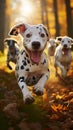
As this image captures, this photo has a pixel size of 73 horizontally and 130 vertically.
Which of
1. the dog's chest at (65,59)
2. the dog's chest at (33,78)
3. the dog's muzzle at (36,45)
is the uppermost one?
the dog's chest at (65,59)

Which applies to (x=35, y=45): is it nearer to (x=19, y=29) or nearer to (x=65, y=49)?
(x=19, y=29)

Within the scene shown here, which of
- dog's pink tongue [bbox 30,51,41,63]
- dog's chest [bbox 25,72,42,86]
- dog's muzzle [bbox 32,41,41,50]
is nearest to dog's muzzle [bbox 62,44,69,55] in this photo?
dog's chest [bbox 25,72,42,86]

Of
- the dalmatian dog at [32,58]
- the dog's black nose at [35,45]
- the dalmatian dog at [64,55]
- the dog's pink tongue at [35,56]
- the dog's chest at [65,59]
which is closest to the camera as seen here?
the dog's black nose at [35,45]

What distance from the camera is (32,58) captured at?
25.0ft

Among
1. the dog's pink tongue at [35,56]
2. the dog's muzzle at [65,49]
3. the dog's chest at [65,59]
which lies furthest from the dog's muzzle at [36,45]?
the dog's chest at [65,59]

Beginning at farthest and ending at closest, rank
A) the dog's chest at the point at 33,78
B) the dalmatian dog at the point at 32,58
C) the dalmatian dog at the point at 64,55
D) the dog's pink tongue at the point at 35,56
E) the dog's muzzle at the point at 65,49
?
the dalmatian dog at the point at 64,55 → the dog's muzzle at the point at 65,49 → the dog's chest at the point at 33,78 → the dog's pink tongue at the point at 35,56 → the dalmatian dog at the point at 32,58

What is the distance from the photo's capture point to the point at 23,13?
59.1m

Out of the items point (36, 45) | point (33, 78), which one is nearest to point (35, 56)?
point (36, 45)

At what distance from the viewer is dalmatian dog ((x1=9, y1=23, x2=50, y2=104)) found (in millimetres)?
7403

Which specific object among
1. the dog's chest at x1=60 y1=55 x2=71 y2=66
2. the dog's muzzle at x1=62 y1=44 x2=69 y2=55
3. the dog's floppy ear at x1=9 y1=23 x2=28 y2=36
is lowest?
the dog's floppy ear at x1=9 y1=23 x2=28 y2=36

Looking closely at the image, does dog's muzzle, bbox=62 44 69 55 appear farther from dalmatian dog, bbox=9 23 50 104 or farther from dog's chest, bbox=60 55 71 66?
dalmatian dog, bbox=9 23 50 104

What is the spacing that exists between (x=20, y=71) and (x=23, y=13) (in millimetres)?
51816

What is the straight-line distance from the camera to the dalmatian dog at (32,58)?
291 inches

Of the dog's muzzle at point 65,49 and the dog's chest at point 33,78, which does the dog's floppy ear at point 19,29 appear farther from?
the dog's muzzle at point 65,49
